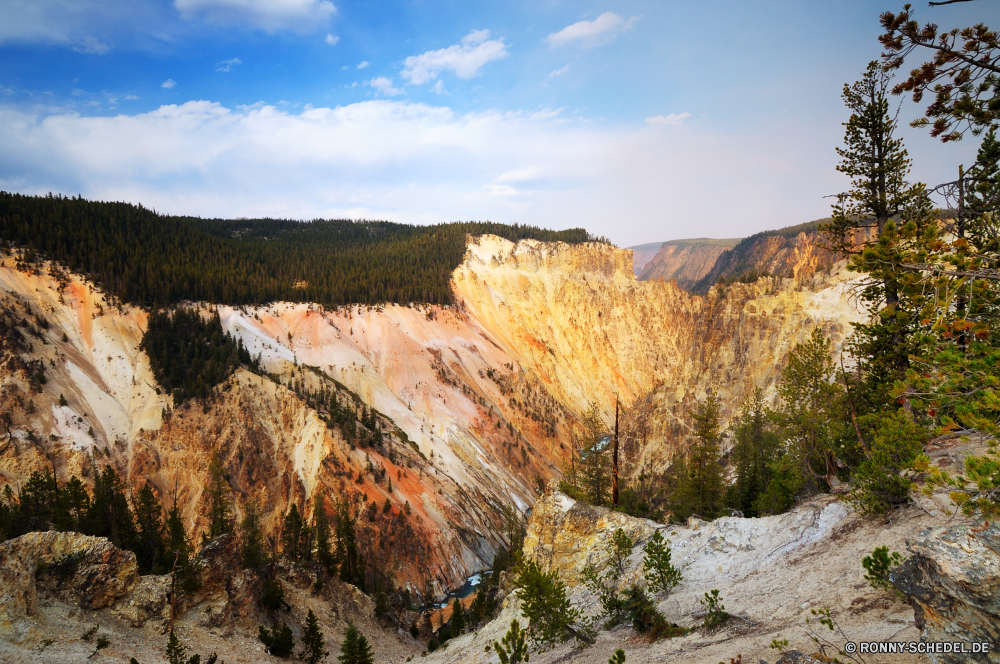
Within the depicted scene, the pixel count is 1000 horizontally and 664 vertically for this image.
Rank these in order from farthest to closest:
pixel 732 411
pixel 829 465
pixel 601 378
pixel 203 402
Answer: pixel 601 378 → pixel 732 411 → pixel 203 402 → pixel 829 465

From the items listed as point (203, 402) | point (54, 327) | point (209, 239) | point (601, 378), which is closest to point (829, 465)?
point (203, 402)

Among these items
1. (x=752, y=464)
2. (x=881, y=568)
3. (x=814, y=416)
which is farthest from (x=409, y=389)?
(x=881, y=568)

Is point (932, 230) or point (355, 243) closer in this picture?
point (932, 230)

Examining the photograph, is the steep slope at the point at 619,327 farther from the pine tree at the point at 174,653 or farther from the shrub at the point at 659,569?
the pine tree at the point at 174,653

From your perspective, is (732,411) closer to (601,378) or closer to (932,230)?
(601,378)

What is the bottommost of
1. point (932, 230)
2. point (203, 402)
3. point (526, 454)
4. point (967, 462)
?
point (526, 454)

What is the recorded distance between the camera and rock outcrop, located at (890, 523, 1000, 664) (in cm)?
595

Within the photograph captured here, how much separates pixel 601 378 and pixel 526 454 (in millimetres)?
25928

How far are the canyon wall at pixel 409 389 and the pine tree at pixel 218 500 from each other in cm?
100

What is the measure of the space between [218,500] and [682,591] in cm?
3570

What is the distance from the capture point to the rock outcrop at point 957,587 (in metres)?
5.95

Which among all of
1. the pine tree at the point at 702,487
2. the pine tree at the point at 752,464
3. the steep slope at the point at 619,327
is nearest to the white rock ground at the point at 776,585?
the pine tree at the point at 752,464

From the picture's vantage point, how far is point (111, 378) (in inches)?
1913

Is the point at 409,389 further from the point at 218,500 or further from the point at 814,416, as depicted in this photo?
the point at 814,416
